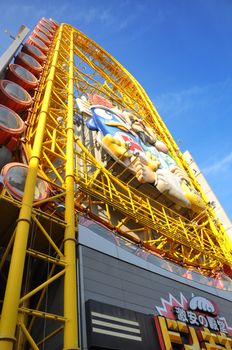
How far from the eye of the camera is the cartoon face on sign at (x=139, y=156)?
15.9 metres

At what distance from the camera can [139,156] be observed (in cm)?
Result: 1642

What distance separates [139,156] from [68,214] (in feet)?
25.6

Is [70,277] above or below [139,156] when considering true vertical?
below

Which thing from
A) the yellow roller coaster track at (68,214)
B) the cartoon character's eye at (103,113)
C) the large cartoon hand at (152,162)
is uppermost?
the cartoon character's eye at (103,113)

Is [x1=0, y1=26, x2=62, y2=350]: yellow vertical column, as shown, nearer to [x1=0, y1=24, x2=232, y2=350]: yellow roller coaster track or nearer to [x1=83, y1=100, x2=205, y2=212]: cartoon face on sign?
[x1=0, y1=24, x2=232, y2=350]: yellow roller coaster track

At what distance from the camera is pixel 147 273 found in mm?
10281

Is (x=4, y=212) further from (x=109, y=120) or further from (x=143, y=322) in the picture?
(x=109, y=120)

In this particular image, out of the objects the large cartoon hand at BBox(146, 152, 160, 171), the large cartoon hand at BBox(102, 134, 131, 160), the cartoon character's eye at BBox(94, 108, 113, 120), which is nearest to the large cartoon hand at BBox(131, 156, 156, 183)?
the large cartoon hand at BBox(102, 134, 131, 160)

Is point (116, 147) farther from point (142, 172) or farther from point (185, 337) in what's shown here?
point (185, 337)

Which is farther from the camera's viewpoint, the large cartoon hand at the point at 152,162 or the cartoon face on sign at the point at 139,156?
the large cartoon hand at the point at 152,162

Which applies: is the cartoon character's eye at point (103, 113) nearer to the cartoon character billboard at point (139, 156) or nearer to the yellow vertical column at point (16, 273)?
the cartoon character billboard at point (139, 156)

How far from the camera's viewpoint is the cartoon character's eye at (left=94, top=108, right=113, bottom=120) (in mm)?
17888

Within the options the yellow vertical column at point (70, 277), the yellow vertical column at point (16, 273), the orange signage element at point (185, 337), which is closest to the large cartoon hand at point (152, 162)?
the yellow vertical column at point (70, 277)

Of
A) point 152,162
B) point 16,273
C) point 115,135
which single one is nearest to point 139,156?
point 152,162
